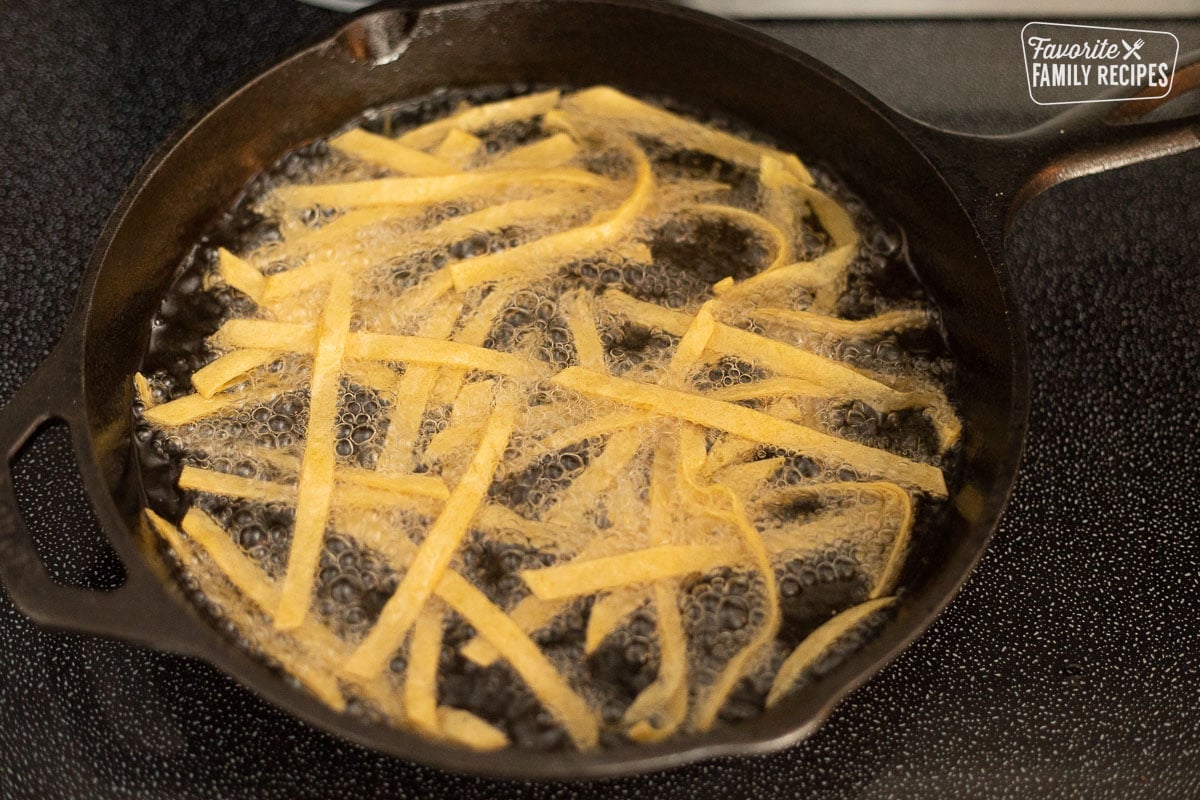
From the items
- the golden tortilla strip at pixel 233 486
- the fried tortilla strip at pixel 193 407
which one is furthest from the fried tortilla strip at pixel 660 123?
the golden tortilla strip at pixel 233 486

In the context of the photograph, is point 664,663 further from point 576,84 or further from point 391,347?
point 576,84

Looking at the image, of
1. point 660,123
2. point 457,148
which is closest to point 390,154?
point 457,148

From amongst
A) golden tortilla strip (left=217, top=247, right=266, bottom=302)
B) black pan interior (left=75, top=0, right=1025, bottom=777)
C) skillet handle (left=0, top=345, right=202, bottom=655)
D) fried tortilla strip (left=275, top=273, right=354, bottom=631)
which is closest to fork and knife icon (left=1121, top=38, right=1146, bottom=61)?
black pan interior (left=75, top=0, right=1025, bottom=777)

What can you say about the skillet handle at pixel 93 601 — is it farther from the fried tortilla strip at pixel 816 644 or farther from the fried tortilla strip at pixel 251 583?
the fried tortilla strip at pixel 816 644

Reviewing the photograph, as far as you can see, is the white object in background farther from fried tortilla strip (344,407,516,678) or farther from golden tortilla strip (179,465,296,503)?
golden tortilla strip (179,465,296,503)

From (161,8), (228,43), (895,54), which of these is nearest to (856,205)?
(895,54)

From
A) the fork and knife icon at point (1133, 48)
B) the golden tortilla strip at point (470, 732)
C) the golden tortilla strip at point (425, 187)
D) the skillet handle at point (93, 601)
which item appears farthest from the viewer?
the fork and knife icon at point (1133, 48)
